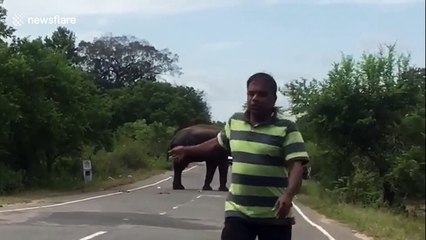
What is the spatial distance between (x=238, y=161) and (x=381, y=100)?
2500cm

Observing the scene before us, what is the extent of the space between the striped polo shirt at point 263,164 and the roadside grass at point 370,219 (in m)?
2.99

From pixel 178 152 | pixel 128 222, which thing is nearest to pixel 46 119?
pixel 128 222

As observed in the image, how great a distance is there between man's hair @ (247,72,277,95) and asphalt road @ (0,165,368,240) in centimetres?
927

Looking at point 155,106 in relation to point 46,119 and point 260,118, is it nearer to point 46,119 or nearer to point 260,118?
point 46,119

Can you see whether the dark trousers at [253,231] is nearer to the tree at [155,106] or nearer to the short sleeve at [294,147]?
the short sleeve at [294,147]

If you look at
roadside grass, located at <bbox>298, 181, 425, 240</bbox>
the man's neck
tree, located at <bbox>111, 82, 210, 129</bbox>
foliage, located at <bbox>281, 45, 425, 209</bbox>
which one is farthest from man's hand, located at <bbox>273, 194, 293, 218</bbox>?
tree, located at <bbox>111, 82, 210, 129</bbox>

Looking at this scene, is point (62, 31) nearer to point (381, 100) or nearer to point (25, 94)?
point (25, 94)

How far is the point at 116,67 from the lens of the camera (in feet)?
366

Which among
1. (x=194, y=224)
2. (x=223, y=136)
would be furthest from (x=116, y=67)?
(x=223, y=136)

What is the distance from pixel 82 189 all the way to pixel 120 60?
7488 centimetres

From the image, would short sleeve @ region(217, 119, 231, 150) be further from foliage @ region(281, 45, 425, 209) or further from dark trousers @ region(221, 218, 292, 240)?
foliage @ region(281, 45, 425, 209)

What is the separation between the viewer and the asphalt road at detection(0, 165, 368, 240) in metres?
15.6

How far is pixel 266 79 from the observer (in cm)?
584

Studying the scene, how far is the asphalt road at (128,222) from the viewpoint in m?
15.6
